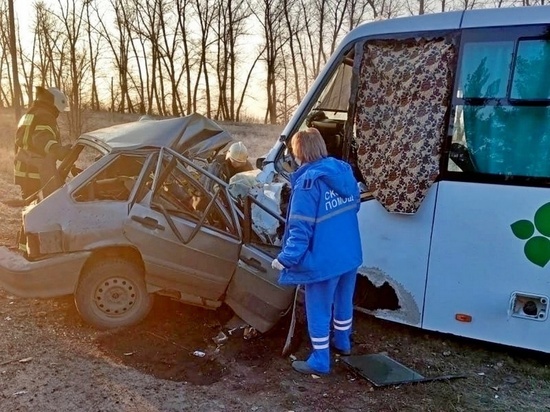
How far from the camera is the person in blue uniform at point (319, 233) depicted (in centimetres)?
382

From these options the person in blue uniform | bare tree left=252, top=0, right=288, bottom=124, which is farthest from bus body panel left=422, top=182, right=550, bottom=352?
bare tree left=252, top=0, right=288, bottom=124

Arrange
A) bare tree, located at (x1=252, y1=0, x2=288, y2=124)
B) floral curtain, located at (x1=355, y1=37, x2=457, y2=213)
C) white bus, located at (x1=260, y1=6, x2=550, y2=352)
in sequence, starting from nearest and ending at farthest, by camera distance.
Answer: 1. white bus, located at (x1=260, y1=6, x2=550, y2=352)
2. floral curtain, located at (x1=355, y1=37, x2=457, y2=213)
3. bare tree, located at (x1=252, y1=0, x2=288, y2=124)

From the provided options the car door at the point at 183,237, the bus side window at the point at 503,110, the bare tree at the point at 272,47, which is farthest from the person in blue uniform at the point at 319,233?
the bare tree at the point at 272,47

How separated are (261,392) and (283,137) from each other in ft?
7.85

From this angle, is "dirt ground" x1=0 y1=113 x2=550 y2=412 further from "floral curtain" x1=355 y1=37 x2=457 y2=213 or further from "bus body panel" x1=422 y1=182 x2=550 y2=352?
"floral curtain" x1=355 y1=37 x2=457 y2=213

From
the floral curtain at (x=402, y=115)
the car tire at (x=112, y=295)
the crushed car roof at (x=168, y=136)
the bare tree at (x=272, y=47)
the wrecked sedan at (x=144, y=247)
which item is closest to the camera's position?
the floral curtain at (x=402, y=115)

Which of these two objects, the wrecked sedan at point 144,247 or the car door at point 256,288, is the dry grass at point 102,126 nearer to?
the wrecked sedan at point 144,247

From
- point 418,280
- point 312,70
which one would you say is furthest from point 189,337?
point 312,70

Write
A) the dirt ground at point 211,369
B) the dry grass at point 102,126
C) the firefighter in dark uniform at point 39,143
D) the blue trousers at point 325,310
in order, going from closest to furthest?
the dirt ground at point 211,369, the blue trousers at point 325,310, the firefighter in dark uniform at point 39,143, the dry grass at point 102,126

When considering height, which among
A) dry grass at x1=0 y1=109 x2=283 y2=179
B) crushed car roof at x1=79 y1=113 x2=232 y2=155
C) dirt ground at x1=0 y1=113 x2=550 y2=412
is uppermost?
crushed car roof at x1=79 y1=113 x2=232 y2=155

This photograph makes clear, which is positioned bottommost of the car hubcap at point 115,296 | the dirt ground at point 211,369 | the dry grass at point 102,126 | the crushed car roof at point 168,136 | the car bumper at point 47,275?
the dirt ground at point 211,369

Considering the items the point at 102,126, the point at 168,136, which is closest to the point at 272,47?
the point at 102,126

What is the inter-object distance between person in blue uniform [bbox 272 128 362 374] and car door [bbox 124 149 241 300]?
0.83 metres

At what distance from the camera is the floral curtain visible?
14.4ft
